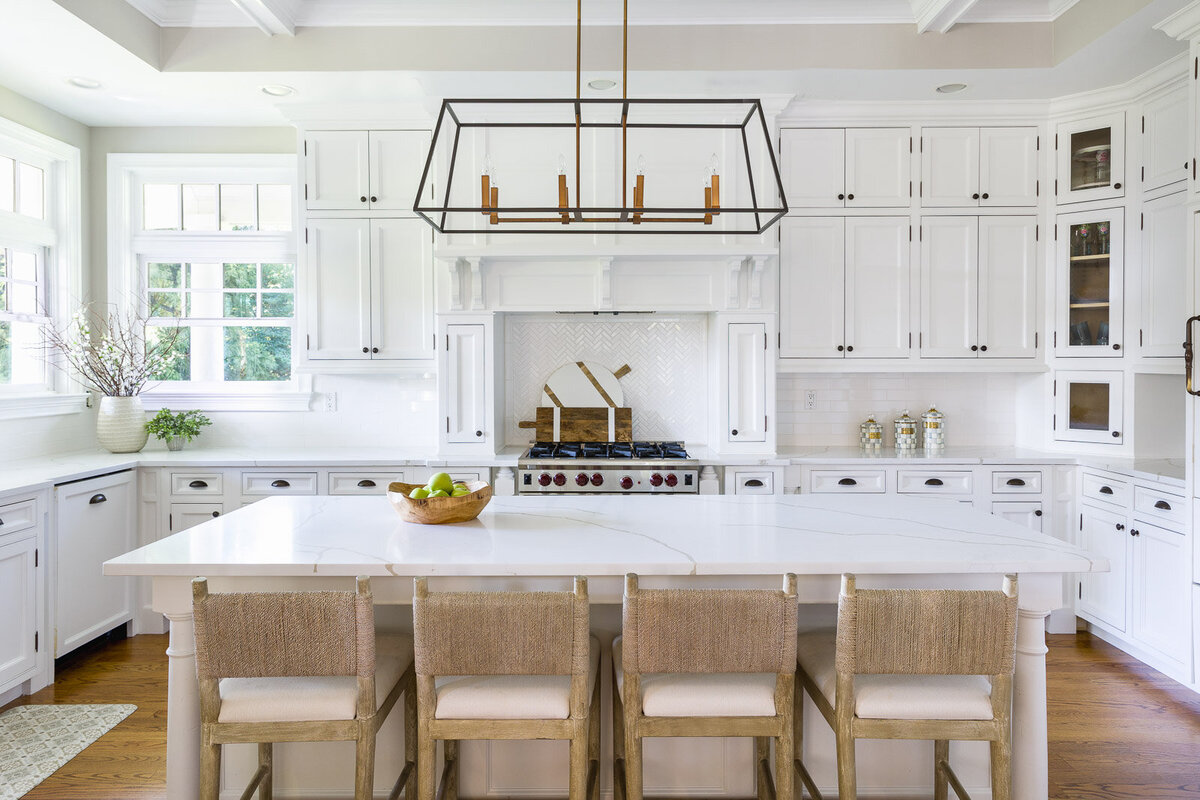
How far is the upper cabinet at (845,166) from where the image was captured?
4.08m

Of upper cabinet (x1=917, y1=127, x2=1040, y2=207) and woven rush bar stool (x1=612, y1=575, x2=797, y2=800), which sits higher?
upper cabinet (x1=917, y1=127, x2=1040, y2=207)

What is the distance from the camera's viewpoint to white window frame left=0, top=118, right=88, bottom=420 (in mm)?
3941

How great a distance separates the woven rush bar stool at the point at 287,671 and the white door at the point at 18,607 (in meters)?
1.91

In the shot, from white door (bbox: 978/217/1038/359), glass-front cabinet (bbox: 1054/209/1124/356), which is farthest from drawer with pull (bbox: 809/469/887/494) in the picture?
glass-front cabinet (bbox: 1054/209/1124/356)

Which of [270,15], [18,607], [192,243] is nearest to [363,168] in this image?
[270,15]

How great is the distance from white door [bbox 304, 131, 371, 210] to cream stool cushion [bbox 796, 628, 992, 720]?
349 centimetres

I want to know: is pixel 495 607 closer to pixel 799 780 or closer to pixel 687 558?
pixel 687 558

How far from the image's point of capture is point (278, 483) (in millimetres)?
3885

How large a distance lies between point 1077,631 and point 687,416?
2386 millimetres

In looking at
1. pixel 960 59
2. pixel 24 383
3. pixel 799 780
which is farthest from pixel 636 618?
pixel 24 383

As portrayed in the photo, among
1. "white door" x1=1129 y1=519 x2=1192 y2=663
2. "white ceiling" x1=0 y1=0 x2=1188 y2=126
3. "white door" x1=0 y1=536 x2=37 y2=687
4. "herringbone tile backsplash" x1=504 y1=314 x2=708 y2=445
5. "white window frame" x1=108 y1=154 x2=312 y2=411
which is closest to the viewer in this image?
"white door" x1=0 y1=536 x2=37 y2=687

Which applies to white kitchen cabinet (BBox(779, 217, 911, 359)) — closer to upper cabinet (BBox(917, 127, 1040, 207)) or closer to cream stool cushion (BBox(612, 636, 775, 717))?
upper cabinet (BBox(917, 127, 1040, 207))

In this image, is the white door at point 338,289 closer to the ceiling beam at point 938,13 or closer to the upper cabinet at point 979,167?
the ceiling beam at point 938,13

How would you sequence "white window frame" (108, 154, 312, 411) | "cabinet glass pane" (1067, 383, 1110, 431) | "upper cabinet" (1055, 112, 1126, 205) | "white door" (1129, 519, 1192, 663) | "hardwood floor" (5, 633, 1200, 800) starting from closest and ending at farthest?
"hardwood floor" (5, 633, 1200, 800) → "white door" (1129, 519, 1192, 663) → "upper cabinet" (1055, 112, 1126, 205) → "cabinet glass pane" (1067, 383, 1110, 431) → "white window frame" (108, 154, 312, 411)
